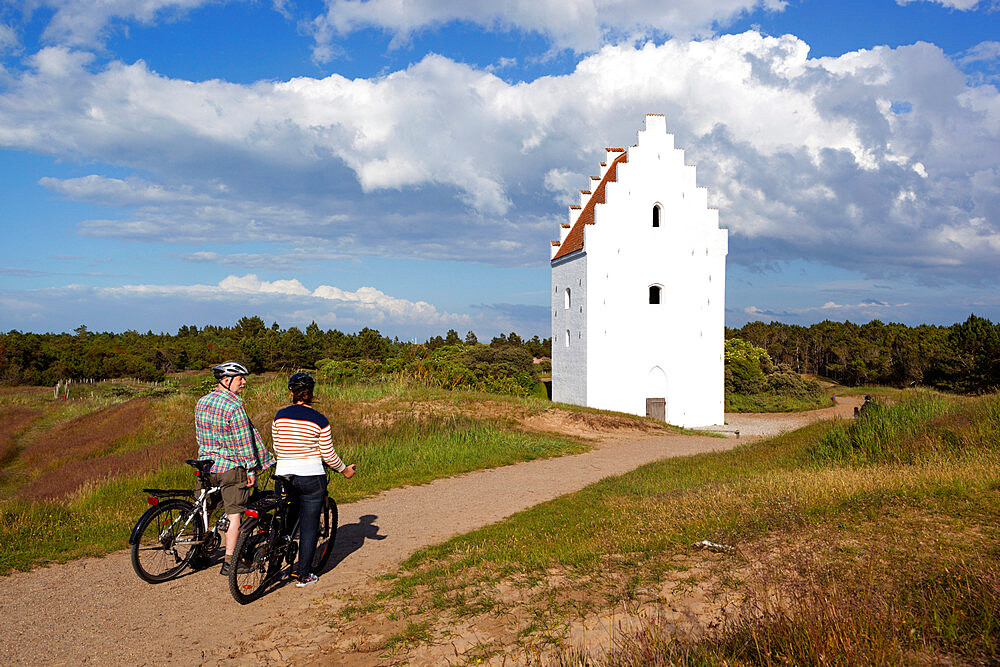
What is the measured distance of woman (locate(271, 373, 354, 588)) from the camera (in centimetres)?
625

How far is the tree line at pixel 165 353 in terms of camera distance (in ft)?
165

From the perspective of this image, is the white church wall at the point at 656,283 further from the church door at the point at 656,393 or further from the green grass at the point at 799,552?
the green grass at the point at 799,552

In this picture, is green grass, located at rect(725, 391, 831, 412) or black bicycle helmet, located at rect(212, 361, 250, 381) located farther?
green grass, located at rect(725, 391, 831, 412)

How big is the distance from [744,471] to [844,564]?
6572 millimetres

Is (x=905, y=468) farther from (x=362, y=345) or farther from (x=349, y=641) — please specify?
(x=362, y=345)

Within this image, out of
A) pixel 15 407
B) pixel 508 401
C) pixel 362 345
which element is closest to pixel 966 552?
pixel 508 401

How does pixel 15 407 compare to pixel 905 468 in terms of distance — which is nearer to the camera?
pixel 905 468

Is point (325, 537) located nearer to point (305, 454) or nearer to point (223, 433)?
point (305, 454)

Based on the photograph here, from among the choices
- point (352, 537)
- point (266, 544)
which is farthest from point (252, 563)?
point (352, 537)

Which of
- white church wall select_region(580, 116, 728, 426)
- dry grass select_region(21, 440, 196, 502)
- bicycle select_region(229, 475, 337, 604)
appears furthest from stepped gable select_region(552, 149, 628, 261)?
bicycle select_region(229, 475, 337, 604)

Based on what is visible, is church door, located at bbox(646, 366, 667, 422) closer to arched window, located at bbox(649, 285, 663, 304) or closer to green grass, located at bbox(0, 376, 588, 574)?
arched window, located at bbox(649, 285, 663, 304)

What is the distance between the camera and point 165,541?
21.8ft

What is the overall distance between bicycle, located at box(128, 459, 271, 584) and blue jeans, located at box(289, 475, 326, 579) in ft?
2.00

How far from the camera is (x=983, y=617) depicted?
3.92 m
